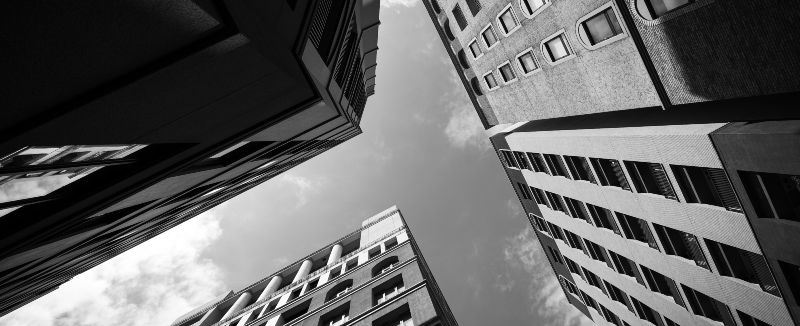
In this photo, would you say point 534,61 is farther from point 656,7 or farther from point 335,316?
point 335,316

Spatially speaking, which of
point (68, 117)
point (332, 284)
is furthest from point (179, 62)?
point (332, 284)

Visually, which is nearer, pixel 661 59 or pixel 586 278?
pixel 661 59

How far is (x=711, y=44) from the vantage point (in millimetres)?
10195

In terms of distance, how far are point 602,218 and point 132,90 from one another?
24100mm

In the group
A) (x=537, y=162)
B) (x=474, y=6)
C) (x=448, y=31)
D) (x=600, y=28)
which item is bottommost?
(x=537, y=162)

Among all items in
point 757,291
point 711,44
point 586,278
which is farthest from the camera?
point 586,278

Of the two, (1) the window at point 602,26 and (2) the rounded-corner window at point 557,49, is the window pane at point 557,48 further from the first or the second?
(1) the window at point 602,26

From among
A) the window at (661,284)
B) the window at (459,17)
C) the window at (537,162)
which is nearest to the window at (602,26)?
the window at (459,17)

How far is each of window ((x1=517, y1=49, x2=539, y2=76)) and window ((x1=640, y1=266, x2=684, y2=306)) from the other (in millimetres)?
12553

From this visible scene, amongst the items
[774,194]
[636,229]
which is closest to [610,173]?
[636,229]

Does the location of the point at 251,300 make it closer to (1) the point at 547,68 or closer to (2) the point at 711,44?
(1) the point at 547,68

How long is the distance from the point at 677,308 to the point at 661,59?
14433 mm

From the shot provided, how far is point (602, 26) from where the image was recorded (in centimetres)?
1407

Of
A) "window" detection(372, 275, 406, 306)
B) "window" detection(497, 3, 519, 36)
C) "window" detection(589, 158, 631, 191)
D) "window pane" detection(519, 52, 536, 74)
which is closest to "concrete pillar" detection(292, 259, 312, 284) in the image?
"window" detection(372, 275, 406, 306)
